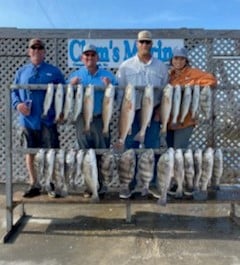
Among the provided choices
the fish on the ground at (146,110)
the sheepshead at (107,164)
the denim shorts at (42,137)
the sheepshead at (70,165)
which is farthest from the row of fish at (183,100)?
the denim shorts at (42,137)

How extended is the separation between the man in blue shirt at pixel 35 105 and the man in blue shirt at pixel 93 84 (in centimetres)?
32

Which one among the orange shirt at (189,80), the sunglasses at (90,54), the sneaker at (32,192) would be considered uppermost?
the sunglasses at (90,54)

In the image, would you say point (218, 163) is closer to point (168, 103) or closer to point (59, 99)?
point (168, 103)

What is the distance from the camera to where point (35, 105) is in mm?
5391

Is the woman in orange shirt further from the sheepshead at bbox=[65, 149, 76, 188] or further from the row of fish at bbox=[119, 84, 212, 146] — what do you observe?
the sheepshead at bbox=[65, 149, 76, 188]

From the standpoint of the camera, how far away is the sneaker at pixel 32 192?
5351 mm

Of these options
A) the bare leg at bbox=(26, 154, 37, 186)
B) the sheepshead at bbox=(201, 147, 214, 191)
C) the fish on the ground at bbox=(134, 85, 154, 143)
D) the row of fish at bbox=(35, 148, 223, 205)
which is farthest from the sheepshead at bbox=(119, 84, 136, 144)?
the bare leg at bbox=(26, 154, 37, 186)

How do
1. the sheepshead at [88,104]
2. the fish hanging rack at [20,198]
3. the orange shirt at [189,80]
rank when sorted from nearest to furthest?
1. the sheepshead at [88,104]
2. the fish hanging rack at [20,198]
3. the orange shirt at [189,80]

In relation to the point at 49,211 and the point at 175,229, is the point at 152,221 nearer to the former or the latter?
the point at 175,229

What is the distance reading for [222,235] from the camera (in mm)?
5090

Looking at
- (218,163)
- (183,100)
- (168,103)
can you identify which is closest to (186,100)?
(183,100)

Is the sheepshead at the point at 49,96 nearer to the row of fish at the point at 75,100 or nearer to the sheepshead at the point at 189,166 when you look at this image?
the row of fish at the point at 75,100

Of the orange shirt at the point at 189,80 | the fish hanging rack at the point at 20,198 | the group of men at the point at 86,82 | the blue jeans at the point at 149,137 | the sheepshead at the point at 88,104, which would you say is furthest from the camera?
the blue jeans at the point at 149,137

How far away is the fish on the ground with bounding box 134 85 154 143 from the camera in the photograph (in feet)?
16.0
